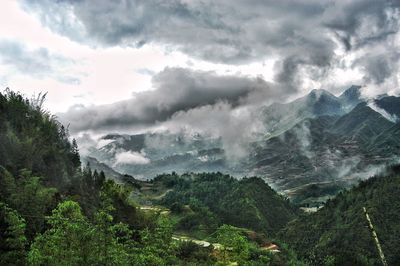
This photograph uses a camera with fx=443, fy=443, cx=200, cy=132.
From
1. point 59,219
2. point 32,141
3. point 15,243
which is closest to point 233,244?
point 59,219

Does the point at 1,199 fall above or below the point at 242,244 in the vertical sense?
above

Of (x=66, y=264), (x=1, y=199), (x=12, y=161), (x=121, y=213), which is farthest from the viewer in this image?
(x=121, y=213)

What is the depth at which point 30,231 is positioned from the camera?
215 ft

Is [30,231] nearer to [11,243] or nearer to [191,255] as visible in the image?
[11,243]

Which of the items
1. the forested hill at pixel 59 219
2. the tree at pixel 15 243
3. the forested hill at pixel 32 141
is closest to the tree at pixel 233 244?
the forested hill at pixel 59 219

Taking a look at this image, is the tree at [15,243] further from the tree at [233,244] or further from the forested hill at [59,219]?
the tree at [233,244]

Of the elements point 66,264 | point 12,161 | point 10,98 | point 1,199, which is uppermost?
point 10,98

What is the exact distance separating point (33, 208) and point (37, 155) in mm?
42776

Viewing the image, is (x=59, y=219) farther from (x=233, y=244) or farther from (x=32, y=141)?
(x=32, y=141)

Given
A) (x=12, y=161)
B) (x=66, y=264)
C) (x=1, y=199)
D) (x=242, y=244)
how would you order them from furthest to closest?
(x=12, y=161)
(x=1, y=199)
(x=242, y=244)
(x=66, y=264)

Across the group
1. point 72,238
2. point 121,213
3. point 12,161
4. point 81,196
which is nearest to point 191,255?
point 121,213

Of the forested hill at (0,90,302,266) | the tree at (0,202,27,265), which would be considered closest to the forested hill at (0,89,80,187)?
the forested hill at (0,90,302,266)

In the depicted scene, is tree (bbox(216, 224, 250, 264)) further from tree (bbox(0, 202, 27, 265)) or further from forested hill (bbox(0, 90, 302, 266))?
tree (bbox(0, 202, 27, 265))

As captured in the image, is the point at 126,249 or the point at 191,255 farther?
the point at 191,255
